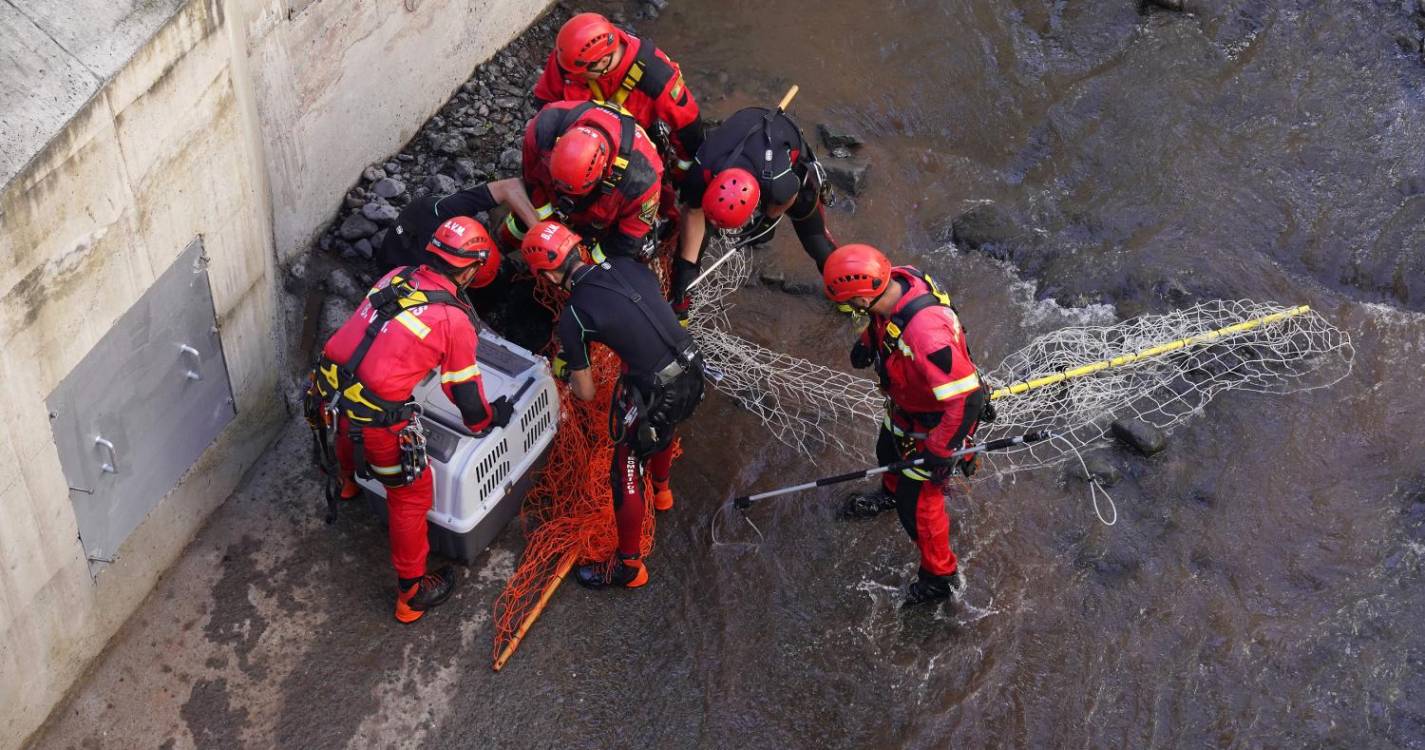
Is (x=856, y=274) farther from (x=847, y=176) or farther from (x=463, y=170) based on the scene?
(x=463, y=170)

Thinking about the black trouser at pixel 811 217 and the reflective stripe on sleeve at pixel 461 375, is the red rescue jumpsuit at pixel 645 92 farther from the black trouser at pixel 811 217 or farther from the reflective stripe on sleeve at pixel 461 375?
the reflective stripe on sleeve at pixel 461 375

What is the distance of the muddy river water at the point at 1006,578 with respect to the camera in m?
5.31

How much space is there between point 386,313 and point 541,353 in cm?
175

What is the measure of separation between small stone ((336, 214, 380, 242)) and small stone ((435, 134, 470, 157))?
871 millimetres

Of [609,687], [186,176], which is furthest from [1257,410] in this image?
[186,176]

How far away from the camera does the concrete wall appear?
430cm

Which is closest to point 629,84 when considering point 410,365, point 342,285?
point 342,285

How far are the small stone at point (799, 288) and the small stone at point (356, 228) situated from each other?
8.15 feet

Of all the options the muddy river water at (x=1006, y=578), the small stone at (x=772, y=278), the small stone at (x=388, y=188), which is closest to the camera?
the muddy river water at (x=1006, y=578)

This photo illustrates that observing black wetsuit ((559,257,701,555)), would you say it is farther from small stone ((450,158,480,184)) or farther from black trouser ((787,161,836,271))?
small stone ((450,158,480,184))

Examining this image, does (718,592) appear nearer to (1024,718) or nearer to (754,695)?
(754,695)

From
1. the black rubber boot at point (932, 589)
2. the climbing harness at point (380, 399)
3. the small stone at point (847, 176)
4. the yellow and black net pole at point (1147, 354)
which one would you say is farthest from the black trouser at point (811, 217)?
the climbing harness at point (380, 399)

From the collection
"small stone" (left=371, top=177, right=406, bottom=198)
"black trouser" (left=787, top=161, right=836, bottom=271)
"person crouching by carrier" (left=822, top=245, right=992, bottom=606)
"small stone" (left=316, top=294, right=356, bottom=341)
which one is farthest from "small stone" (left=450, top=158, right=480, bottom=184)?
"person crouching by carrier" (left=822, top=245, right=992, bottom=606)

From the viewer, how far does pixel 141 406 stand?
5.13m
